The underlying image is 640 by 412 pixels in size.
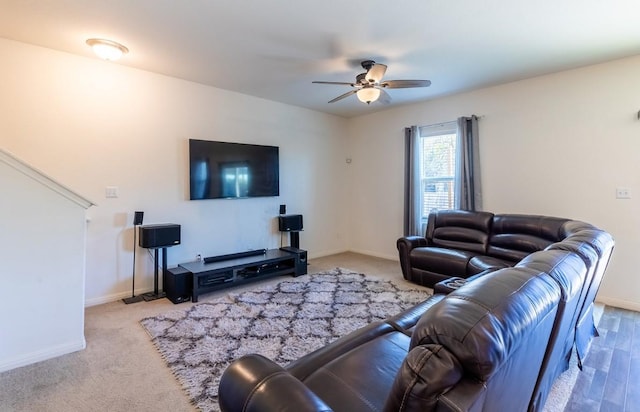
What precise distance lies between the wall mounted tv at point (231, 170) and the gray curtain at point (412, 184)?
6.86 ft

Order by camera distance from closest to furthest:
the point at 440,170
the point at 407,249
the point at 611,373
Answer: the point at 611,373, the point at 407,249, the point at 440,170

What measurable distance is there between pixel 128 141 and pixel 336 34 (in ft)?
8.51

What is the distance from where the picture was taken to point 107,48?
9.65 feet

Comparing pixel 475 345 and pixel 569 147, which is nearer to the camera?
pixel 475 345

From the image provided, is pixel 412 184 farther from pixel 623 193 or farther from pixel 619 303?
pixel 619 303

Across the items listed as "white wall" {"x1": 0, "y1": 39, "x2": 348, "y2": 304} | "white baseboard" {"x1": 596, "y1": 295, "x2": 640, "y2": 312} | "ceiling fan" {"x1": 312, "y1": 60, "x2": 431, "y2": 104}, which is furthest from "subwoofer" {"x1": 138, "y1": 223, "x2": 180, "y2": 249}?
"white baseboard" {"x1": 596, "y1": 295, "x2": 640, "y2": 312}

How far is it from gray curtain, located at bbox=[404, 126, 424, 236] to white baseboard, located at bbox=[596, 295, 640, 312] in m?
2.27

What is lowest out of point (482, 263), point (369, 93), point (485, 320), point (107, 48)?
point (482, 263)

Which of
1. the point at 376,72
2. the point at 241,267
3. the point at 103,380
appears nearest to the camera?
the point at 103,380

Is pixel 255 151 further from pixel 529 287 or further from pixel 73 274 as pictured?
pixel 529 287

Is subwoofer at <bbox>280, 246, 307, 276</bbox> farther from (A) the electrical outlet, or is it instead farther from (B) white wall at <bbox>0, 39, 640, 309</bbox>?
(A) the electrical outlet

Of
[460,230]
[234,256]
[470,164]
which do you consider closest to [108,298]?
[234,256]

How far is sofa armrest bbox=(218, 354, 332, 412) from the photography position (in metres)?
0.86

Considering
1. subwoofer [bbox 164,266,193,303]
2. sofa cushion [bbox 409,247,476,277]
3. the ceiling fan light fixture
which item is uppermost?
the ceiling fan light fixture
